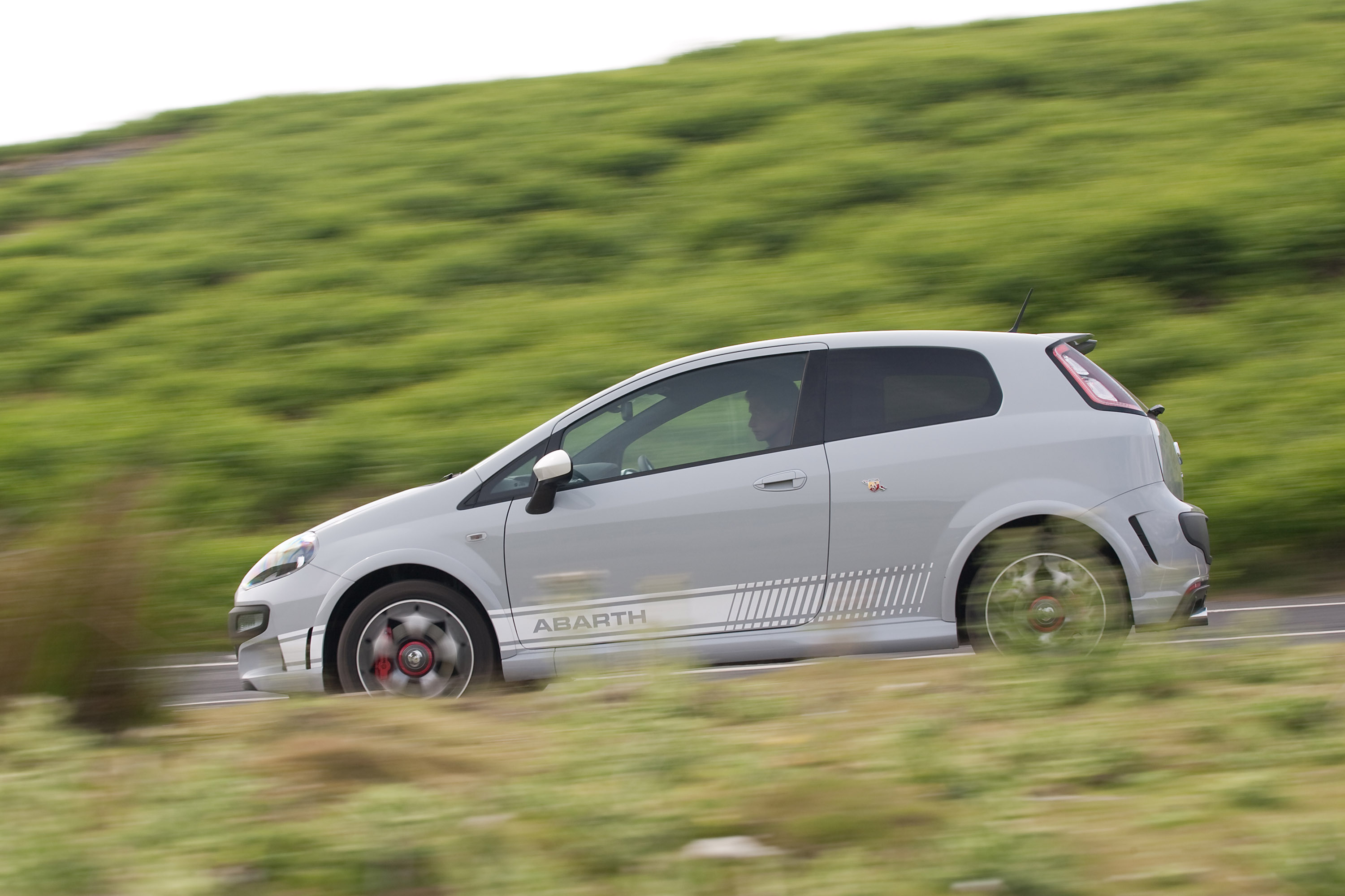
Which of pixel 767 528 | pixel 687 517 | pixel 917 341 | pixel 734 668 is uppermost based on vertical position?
pixel 917 341

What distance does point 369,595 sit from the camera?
6035 millimetres

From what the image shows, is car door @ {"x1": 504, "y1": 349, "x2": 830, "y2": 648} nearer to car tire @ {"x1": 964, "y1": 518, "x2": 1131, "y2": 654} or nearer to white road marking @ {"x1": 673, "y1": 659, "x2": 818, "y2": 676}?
white road marking @ {"x1": 673, "y1": 659, "x2": 818, "y2": 676}

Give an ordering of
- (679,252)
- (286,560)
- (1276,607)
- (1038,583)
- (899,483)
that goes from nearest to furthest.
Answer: (1038,583)
(899,483)
(286,560)
(1276,607)
(679,252)

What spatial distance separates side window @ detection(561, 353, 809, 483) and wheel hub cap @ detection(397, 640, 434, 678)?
3.42ft

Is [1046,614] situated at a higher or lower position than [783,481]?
lower

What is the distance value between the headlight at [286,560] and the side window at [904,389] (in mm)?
2485

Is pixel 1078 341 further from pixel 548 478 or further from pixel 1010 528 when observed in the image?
pixel 548 478

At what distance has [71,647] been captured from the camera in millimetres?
4199

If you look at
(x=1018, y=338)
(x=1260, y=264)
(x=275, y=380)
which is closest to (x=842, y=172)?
(x=1260, y=264)

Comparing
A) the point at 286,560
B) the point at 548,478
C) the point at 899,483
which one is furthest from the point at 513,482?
the point at 899,483

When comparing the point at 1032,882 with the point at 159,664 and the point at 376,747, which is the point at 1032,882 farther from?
the point at 159,664

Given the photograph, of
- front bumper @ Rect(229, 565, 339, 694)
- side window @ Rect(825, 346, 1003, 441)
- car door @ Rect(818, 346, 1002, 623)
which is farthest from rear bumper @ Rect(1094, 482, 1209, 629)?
front bumper @ Rect(229, 565, 339, 694)

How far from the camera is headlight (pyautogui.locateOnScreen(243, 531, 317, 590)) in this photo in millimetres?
6113

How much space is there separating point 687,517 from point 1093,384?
1984 millimetres
